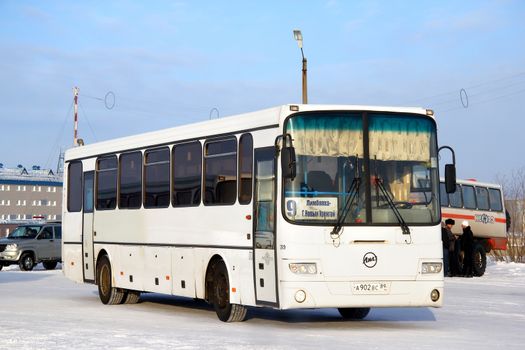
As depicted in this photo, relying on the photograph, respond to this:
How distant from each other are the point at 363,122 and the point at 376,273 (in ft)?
6.71

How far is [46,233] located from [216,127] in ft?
91.9

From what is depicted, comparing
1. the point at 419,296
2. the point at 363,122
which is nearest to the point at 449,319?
the point at 419,296

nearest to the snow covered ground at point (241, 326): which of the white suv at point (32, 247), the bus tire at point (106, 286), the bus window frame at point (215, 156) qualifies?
the bus tire at point (106, 286)

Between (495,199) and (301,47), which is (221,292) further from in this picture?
(495,199)

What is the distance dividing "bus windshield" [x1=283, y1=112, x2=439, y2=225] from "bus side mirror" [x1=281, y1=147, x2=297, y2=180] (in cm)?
32

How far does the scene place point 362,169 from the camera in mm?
15258

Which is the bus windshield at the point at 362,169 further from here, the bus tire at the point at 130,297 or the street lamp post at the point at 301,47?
the street lamp post at the point at 301,47

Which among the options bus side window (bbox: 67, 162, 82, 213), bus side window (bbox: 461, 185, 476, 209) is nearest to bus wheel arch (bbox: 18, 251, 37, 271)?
bus side window (bbox: 461, 185, 476, 209)

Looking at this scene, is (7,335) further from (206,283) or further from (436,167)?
(436,167)

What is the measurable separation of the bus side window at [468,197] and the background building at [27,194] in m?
99.9

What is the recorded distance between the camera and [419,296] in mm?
15258

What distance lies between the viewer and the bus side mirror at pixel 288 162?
14.6 metres

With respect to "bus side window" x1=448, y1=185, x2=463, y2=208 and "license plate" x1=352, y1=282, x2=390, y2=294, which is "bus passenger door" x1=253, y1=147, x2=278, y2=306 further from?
"bus side window" x1=448, y1=185, x2=463, y2=208

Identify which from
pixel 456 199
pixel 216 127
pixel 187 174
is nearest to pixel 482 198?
pixel 456 199
